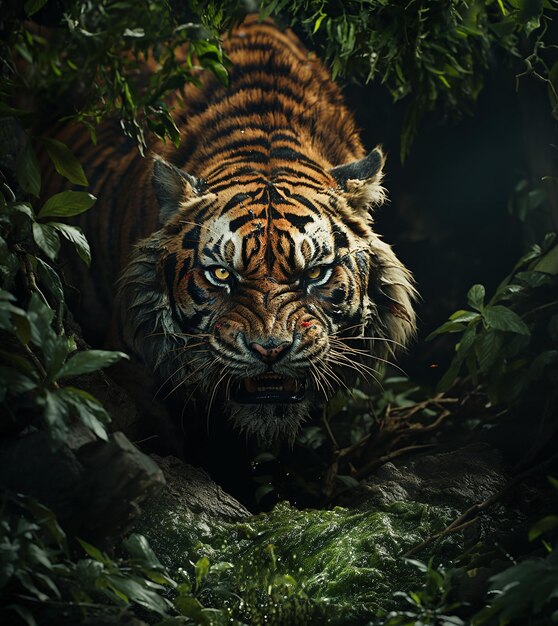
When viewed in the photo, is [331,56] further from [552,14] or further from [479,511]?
[479,511]

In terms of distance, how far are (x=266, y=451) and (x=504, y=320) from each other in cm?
125

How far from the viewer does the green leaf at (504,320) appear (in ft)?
11.4

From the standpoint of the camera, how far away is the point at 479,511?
3.26 metres

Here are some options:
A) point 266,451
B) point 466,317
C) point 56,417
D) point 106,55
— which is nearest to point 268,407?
point 266,451

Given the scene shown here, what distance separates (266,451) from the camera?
4.11 m

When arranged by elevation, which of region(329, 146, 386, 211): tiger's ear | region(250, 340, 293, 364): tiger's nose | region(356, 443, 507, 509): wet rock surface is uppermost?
region(329, 146, 386, 211): tiger's ear

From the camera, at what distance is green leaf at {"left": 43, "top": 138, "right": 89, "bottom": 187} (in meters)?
2.90

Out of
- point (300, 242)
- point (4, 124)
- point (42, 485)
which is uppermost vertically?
point (4, 124)

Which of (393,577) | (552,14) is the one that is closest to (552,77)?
(552,14)

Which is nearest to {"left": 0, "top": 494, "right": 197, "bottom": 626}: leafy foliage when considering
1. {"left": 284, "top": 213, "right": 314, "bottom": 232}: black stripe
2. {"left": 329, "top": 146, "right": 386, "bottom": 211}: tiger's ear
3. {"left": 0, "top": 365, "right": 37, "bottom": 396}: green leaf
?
{"left": 0, "top": 365, "right": 37, "bottom": 396}: green leaf

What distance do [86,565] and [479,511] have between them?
148 centimetres

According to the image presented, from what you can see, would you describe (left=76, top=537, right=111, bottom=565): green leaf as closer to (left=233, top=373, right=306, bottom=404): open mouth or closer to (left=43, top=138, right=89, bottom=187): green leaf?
(left=43, top=138, right=89, bottom=187): green leaf

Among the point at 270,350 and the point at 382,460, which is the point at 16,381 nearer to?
the point at 270,350

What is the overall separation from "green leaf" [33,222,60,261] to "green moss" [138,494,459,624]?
3.60ft
